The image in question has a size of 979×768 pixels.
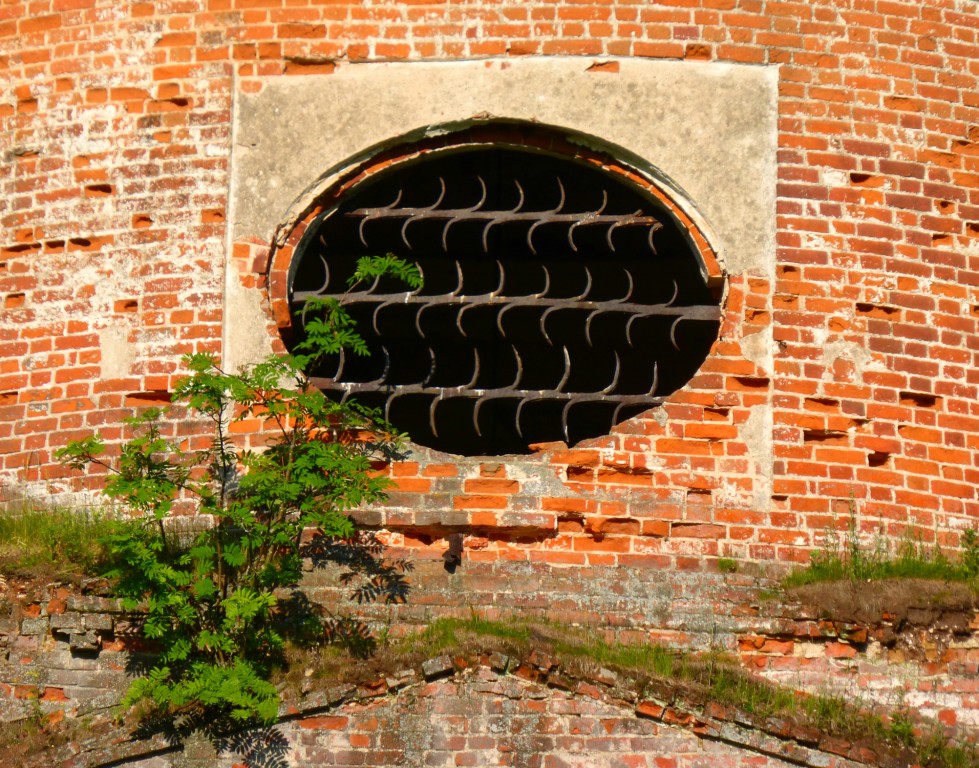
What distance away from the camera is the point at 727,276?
770 cm

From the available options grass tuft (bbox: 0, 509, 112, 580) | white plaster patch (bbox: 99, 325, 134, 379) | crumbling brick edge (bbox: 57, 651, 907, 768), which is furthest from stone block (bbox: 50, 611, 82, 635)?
white plaster patch (bbox: 99, 325, 134, 379)

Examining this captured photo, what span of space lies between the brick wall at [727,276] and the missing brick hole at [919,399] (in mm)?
11

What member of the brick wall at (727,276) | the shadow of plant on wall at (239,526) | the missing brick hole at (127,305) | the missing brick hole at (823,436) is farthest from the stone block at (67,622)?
the missing brick hole at (823,436)

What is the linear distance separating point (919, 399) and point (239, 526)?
3304 millimetres

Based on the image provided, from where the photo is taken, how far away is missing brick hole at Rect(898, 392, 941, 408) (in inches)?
301

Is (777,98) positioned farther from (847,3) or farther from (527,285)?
(527,285)

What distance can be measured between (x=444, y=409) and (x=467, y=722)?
3977 mm

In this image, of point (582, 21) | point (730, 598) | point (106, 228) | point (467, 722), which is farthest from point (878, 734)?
point (106, 228)

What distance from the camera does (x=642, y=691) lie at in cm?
642

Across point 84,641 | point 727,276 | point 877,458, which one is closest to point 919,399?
point 877,458

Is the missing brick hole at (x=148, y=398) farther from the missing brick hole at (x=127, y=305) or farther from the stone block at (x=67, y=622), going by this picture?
the stone block at (x=67, y=622)

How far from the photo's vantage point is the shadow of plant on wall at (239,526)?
6488mm

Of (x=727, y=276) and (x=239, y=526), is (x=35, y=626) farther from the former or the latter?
(x=727, y=276)

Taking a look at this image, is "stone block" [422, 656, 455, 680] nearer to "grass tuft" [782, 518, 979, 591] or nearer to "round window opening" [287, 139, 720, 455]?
"grass tuft" [782, 518, 979, 591]
